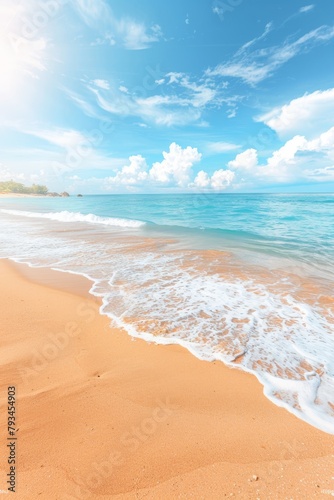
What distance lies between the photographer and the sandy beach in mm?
2299

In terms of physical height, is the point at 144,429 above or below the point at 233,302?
above

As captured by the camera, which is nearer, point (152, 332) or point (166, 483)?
point (166, 483)

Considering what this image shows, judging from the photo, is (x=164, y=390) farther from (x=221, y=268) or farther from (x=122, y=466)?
(x=221, y=268)

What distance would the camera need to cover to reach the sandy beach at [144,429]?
7.54ft

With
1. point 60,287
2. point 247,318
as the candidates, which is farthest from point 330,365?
point 60,287

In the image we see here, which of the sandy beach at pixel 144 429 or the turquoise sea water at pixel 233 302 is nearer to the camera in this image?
the sandy beach at pixel 144 429

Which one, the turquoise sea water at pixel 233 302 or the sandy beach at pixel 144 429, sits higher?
the sandy beach at pixel 144 429

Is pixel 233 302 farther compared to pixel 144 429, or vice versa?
pixel 233 302

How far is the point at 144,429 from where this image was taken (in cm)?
288

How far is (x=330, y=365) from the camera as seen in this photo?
4184 millimetres

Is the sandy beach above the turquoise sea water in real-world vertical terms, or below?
above

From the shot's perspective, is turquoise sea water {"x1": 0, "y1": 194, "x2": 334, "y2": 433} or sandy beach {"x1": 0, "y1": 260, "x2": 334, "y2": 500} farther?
turquoise sea water {"x1": 0, "y1": 194, "x2": 334, "y2": 433}

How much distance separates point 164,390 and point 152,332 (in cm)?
157

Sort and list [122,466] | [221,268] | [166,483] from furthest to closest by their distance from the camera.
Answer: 1. [221,268]
2. [122,466]
3. [166,483]
